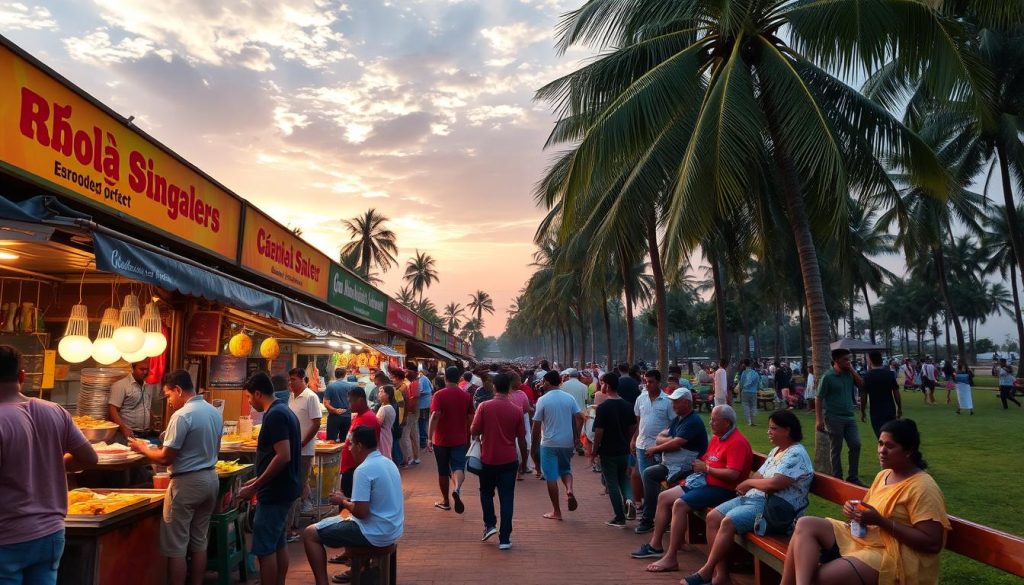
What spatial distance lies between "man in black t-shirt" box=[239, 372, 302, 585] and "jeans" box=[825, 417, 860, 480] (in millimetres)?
7118

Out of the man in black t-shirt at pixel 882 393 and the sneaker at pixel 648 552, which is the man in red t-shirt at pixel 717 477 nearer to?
the sneaker at pixel 648 552

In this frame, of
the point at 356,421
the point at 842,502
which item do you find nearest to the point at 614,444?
the point at 842,502

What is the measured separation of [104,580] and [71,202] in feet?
10.5

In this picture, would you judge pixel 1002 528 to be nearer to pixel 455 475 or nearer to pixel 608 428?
pixel 608 428

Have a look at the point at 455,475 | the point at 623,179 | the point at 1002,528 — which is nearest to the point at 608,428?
the point at 455,475

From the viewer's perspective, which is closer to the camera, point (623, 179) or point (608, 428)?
point (608, 428)

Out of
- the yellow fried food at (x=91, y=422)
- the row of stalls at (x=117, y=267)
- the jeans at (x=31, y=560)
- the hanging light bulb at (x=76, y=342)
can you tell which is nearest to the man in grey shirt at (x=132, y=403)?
the yellow fried food at (x=91, y=422)

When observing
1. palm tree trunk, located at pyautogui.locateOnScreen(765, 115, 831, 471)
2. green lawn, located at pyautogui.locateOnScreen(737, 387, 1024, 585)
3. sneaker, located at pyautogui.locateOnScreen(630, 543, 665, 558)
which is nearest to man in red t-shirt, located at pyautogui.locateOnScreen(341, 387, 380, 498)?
sneaker, located at pyautogui.locateOnScreen(630, 543, 665, 558)

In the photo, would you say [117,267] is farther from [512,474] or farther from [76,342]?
[512,474]

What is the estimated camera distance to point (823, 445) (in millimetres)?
8516

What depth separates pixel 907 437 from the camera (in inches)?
149

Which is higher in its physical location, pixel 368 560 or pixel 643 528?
pixel 368 560

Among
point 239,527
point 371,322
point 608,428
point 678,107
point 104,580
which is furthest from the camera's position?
point 371,322

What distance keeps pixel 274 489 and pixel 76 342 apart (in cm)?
292
